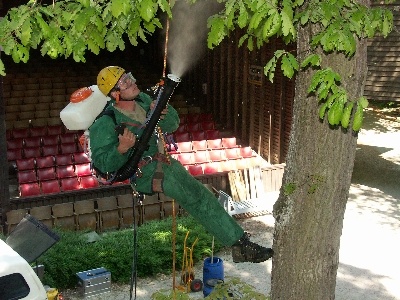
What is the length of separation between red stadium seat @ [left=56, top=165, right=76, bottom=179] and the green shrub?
219cm

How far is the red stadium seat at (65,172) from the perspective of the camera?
12.5m

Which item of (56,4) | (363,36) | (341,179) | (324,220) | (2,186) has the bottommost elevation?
(2,186)

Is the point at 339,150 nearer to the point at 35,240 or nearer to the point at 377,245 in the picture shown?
the point at 35,240

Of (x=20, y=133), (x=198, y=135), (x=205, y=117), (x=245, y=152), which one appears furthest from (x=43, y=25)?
(x=205, y=117)

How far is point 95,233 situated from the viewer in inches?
432

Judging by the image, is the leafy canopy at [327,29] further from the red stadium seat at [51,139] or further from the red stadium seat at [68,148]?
the red stadium seat at [51,139]

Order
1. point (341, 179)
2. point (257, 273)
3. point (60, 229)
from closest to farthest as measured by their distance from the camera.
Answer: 1. point (341, 179)
2. point (257, 273)
3. point (60, 229)

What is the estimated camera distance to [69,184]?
12203 millimetres

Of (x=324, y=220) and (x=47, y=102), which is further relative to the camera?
(x=47, y=102)

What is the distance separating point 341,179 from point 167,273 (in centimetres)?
669

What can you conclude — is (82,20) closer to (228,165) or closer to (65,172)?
(65,172)

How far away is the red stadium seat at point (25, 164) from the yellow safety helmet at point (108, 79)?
9067 millimetres

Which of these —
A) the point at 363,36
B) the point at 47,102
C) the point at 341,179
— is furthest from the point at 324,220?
the point at 47,102

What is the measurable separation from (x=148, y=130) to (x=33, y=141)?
36.0 feet
